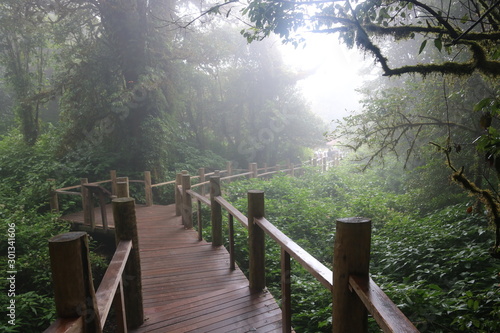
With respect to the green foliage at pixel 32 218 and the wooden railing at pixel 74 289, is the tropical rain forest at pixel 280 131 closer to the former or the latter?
the green foliage at pixel 32 218

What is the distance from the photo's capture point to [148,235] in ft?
19.2

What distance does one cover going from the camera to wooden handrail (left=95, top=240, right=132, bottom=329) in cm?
157

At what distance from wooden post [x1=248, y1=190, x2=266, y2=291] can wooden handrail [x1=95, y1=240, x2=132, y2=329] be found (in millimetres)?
1217

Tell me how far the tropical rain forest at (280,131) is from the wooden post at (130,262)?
5.05 ft

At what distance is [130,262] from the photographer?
2672 mm

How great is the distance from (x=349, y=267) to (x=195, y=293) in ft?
8.44

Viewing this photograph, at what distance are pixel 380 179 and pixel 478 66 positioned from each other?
443 inches

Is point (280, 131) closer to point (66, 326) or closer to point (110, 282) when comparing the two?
point (110, 282)

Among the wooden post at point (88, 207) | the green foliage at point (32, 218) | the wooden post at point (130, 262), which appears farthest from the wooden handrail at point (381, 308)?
the wooden post at point (88, 207)

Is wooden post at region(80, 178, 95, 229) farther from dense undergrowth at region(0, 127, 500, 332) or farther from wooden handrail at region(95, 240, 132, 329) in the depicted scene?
wooden handrail at region(95, 240, 132, 329)

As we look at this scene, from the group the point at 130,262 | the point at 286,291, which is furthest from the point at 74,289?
the point at 286,291

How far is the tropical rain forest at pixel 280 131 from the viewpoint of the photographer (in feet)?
10.8

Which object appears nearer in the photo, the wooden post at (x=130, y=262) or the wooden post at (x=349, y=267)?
the wooden post at (x=349, y=267)

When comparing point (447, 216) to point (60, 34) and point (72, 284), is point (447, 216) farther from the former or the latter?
point (60, 34)
